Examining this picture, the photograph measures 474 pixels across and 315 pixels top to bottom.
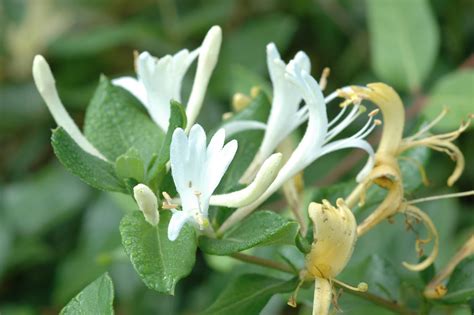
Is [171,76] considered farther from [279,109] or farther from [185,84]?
[185,84]

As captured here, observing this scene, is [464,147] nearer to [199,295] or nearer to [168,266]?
[199,295]

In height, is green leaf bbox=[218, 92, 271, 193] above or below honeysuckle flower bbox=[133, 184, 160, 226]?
below

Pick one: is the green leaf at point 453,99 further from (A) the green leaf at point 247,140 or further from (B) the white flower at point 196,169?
(B) the white flower at point 196,169

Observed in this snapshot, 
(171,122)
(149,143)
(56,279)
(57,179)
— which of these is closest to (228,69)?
(57,179)

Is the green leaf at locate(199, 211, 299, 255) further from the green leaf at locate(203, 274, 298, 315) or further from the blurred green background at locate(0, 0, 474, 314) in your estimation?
the blurred green background at locate(0, 0, 474, 314)

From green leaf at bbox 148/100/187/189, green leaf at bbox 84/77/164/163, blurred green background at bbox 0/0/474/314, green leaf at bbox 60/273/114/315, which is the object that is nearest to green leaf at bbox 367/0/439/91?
blurred green background at bbox 0/0/474/314

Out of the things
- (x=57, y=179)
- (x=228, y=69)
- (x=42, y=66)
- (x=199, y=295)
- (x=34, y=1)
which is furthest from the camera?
(x=34, y=1)

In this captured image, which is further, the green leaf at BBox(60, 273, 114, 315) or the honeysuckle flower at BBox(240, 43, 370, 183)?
the honeysuckle flower at BBox(240, 43, 370, 183)
